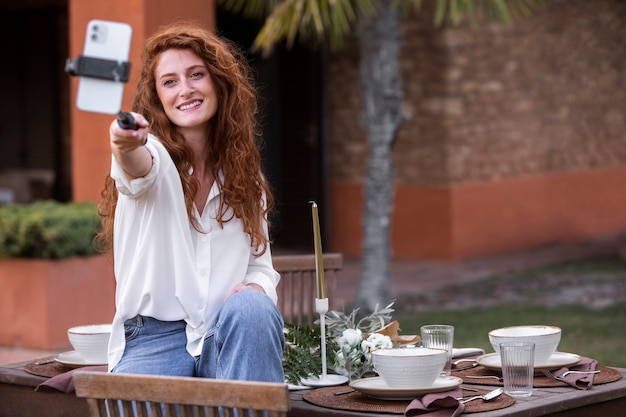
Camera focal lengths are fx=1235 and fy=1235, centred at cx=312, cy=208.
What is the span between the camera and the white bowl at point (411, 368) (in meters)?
2.92

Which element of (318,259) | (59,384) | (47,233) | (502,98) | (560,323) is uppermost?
(502,98)

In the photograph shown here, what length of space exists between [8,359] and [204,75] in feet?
12.9

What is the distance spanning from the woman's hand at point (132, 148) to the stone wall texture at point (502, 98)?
820 centimetres

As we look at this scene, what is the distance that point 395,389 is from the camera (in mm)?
2914

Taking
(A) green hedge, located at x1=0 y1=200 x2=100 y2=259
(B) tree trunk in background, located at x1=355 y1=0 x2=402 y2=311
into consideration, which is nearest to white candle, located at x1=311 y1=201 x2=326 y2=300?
(A) green hedge, located at x1=0 y1=200 x2=100 y2=259

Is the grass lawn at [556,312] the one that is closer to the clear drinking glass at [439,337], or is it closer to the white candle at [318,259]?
the clear drinking glass at [439,337]

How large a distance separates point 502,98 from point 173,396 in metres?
9.55

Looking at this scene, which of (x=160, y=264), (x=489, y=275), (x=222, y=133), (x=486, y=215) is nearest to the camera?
(x=160, y=264)

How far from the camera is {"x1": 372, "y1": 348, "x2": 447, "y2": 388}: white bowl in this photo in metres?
2.92

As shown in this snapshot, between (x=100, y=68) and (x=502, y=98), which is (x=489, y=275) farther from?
(x=100, y=68)

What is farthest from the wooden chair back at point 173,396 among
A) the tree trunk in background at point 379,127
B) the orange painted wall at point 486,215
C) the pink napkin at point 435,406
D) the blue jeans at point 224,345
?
the orange painted wall at point 486,215

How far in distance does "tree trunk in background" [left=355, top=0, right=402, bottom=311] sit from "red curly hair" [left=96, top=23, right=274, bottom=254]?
185 inches

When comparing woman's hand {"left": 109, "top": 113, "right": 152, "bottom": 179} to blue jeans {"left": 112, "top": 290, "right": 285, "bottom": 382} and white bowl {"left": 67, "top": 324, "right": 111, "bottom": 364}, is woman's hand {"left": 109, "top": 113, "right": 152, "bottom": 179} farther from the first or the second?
→ white bowl {"left": 67, "top": 324, "right": 111, "bottom": 364}

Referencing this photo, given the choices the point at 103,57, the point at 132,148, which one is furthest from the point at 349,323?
the point at 103,57
